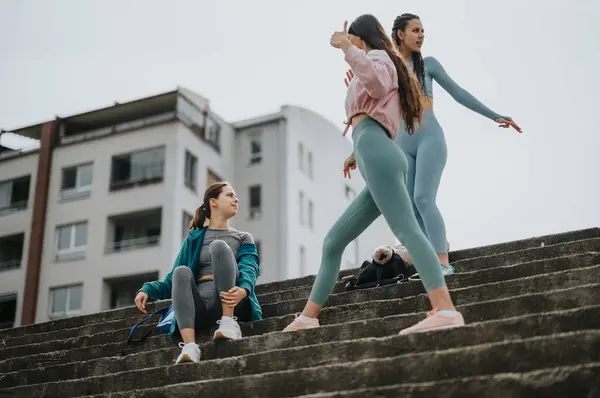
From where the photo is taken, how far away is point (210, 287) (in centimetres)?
626

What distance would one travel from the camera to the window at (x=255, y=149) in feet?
115

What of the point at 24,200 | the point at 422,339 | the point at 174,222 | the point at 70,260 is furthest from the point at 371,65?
the point at 24,200

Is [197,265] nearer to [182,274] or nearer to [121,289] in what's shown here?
[182,274]

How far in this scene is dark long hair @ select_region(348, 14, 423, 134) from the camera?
17.5 feet

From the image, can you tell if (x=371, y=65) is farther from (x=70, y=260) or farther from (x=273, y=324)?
(x=70, y=260)

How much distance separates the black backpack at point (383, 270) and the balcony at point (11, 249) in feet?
95.5

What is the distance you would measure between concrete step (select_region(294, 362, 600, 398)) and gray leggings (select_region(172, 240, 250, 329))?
2326 millimetres

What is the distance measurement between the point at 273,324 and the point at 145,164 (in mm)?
26455

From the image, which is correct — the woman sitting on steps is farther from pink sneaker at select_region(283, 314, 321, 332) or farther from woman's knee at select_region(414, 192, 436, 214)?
woman's knee at select_region(414, 192, 436, 214)

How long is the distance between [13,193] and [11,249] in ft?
7.91

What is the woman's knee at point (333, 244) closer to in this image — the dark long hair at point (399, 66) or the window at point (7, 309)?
the dark long hair at point (399, 66)

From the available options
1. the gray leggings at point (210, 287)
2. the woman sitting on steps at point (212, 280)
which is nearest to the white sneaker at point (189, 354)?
the woman sitting on steps at point (212, 280)

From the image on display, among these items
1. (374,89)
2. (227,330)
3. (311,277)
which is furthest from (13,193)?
(374,89)

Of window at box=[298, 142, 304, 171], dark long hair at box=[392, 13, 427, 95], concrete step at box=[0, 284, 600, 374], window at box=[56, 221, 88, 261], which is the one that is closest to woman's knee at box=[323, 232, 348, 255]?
concrete step at box=[0, 284, 600, 374]
